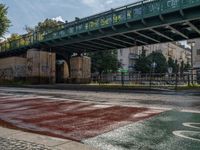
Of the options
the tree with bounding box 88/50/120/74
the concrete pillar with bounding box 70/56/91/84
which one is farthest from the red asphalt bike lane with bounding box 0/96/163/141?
the tree with bounding box 88/50/120/74

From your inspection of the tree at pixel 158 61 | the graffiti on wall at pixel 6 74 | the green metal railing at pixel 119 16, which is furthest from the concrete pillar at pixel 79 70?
the tree at pixel 158 61

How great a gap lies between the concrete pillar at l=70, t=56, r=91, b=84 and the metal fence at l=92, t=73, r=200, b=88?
1235 centimetres

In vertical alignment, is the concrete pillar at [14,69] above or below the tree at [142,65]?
below

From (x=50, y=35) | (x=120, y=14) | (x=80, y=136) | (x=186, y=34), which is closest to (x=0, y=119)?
(x=80, y=136)

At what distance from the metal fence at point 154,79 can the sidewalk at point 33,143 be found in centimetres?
2142

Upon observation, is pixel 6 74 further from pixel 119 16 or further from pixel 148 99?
pixel 148 99

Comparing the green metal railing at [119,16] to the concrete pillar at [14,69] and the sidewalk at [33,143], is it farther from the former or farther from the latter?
the sidewalk at [33,143]

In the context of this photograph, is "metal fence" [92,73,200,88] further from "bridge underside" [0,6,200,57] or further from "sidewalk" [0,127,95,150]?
"sidewalk" [0,127,95,150]

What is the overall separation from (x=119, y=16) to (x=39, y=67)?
20.9 meters

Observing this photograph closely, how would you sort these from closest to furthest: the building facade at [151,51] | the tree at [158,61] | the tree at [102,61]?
the tree at [102,61], the tree at [158,61], the building facade at [151,51]

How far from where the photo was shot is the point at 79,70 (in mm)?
53344

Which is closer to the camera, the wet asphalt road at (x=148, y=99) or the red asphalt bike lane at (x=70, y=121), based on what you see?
the red asphalt bike lane at (x=70, y=121)

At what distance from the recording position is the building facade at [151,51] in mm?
110688

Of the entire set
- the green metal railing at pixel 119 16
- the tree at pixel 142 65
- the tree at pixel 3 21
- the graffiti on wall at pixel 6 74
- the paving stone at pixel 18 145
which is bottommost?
the paving stone at pixel 18 145
